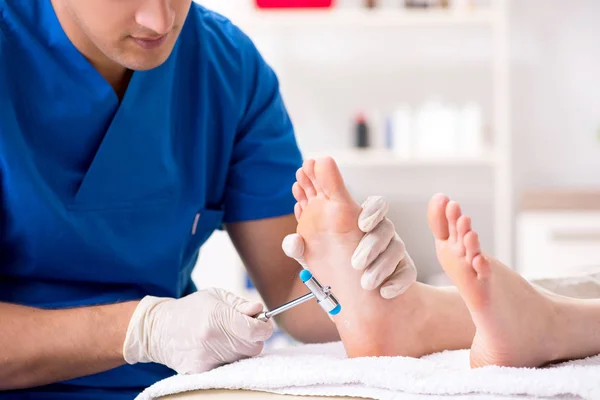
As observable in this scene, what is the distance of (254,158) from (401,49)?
7.13ft

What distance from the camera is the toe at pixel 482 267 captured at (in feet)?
2.97

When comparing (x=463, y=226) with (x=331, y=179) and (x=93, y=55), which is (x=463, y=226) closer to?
(x=331, y=179)

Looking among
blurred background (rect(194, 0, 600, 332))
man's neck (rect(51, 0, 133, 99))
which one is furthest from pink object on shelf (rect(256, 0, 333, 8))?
man's neck (rect(51, 0, 133, 99))

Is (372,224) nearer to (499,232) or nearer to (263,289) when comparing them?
(263,289)

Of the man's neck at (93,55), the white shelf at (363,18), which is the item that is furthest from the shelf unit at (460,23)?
the man's neck at (93,55)

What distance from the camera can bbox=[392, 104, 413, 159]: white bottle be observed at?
3121 mm

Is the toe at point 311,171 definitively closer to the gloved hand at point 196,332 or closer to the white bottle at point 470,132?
the gloved hand at point 196,332

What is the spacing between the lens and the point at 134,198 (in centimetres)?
126

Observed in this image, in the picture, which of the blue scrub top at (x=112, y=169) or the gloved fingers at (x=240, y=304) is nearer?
the gloved fingers at (x=240, y=304)

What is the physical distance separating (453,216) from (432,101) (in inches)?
99.3

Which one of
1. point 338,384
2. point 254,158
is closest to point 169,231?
point 254,158

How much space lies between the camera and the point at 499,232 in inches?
121

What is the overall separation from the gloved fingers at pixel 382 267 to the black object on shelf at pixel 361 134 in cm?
217

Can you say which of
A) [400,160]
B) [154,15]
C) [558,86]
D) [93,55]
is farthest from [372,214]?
[558,86]
